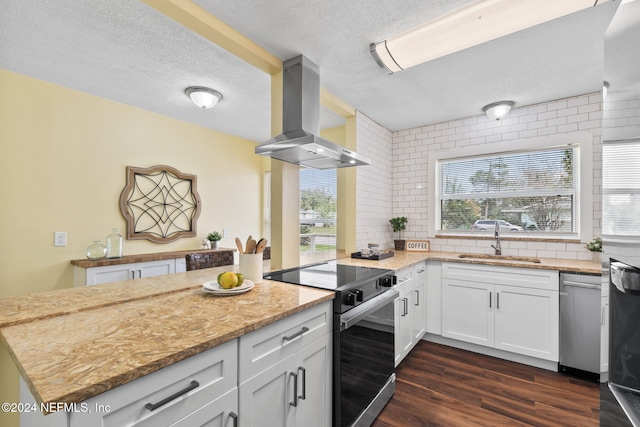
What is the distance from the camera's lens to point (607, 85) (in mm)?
707

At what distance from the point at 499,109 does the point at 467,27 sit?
152 centimetres

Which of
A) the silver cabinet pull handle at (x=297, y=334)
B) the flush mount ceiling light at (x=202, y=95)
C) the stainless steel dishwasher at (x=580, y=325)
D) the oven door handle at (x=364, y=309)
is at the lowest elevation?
the stainless steel dishwasher at (x=580, y=325)

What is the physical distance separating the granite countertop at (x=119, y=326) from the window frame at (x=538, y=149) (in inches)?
101

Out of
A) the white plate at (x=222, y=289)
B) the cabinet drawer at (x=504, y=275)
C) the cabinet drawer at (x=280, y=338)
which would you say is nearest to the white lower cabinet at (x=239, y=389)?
the cabinet drawer at (x=280, y=338)

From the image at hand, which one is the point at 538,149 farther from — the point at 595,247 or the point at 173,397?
the point at 173,397

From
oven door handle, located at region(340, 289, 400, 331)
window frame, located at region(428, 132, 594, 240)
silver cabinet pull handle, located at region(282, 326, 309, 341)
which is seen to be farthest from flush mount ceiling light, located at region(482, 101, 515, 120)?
silver cabinet pull handle, located at region(282, 326, 309, 341)

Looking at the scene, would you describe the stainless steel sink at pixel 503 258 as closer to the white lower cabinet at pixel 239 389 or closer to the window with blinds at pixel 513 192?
the window with blinds at pixel 513 192

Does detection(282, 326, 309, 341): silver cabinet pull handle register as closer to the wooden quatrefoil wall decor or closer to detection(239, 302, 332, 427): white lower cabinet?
detection(239, 302, 332, 427): white lower cabinet

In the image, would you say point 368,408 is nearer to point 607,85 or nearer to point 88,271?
point 607,85

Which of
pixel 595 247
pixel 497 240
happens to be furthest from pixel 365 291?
pixel 595 247

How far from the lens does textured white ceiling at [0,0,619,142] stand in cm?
168

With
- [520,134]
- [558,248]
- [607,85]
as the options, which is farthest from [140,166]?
[558,248]

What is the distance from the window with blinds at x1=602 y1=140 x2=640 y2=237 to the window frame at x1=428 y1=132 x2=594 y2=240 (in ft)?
9.07

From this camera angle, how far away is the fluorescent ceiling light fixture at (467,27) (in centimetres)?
158
